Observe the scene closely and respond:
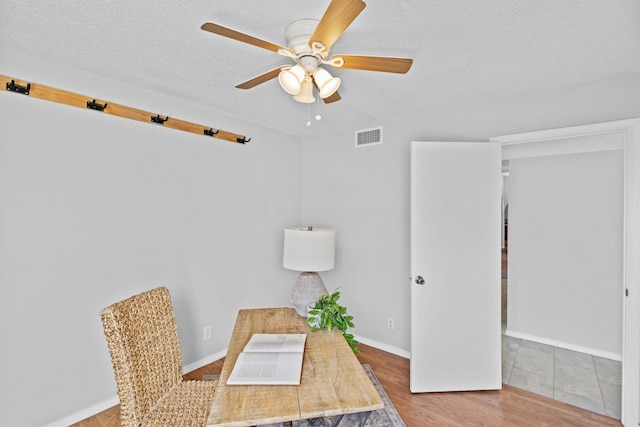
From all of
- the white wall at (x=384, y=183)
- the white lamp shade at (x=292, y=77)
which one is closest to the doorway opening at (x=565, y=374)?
the white wall at (x=384, y=183)

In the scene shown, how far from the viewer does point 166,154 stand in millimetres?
2559

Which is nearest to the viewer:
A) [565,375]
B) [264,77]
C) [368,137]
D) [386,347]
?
[264,77]

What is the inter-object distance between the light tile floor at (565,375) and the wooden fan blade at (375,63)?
267cm

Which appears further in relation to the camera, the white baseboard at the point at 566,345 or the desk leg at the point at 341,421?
the white baseboard at the point at 566,345

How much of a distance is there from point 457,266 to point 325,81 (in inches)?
72.0

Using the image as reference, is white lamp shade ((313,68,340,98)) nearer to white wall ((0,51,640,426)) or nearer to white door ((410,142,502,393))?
white wall ((0,51,640,426))

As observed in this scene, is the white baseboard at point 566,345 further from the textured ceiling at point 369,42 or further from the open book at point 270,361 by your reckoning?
the open book at point 270,361

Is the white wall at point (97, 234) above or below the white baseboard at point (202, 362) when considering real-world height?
above

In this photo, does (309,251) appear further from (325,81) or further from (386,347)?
(386,347)

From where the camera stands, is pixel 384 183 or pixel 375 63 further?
pixel 384 183

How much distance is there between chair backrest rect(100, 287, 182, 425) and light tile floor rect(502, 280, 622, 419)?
264 cm

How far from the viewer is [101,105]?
2.12m

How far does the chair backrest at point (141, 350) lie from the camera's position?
4.57 ft

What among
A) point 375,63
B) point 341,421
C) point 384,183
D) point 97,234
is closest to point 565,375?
point 341,421
